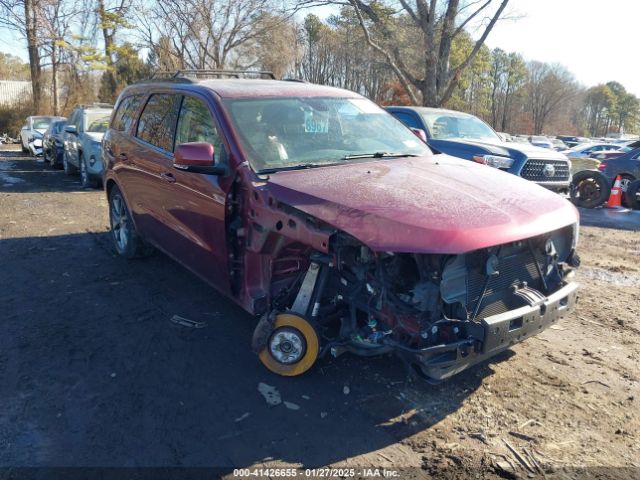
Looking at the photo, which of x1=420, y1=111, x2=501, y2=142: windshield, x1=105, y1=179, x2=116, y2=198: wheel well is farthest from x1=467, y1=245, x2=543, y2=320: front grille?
x1=420, y1=111, x2=501, y2=142: windshield

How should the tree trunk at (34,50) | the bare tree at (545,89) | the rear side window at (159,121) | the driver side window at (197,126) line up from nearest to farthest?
the driver side window at (197,126)
the rear side window at (159,121)
the tree trunk at (34,50)
the bare tree at (545,89)

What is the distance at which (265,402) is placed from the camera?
11.1 feet

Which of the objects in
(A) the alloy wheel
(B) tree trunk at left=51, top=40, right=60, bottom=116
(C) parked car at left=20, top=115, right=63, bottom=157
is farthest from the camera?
(B) tree trunk at left=51, top=40, right=60, bottom=116

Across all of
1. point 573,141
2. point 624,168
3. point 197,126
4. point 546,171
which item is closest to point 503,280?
point 197,126

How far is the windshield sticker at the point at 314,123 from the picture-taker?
171 inches

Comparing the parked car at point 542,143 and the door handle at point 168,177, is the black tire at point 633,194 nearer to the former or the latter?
the door handle at point 168,177

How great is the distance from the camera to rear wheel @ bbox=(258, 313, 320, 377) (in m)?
3.47

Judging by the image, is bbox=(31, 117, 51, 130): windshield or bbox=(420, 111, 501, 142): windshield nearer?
bbox=(420, 111, 501, 142): windshield

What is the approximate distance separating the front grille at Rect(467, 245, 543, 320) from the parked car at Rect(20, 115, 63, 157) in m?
19.8

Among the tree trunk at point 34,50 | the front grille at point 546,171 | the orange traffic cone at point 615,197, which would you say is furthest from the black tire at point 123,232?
the tree trunk at point 34,50

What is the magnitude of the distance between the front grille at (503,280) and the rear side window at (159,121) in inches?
118

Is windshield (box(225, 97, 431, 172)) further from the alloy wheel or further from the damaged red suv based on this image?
the alloy wheel

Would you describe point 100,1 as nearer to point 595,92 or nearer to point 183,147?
point 183,147

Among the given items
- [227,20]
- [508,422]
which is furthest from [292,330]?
[227,20]
